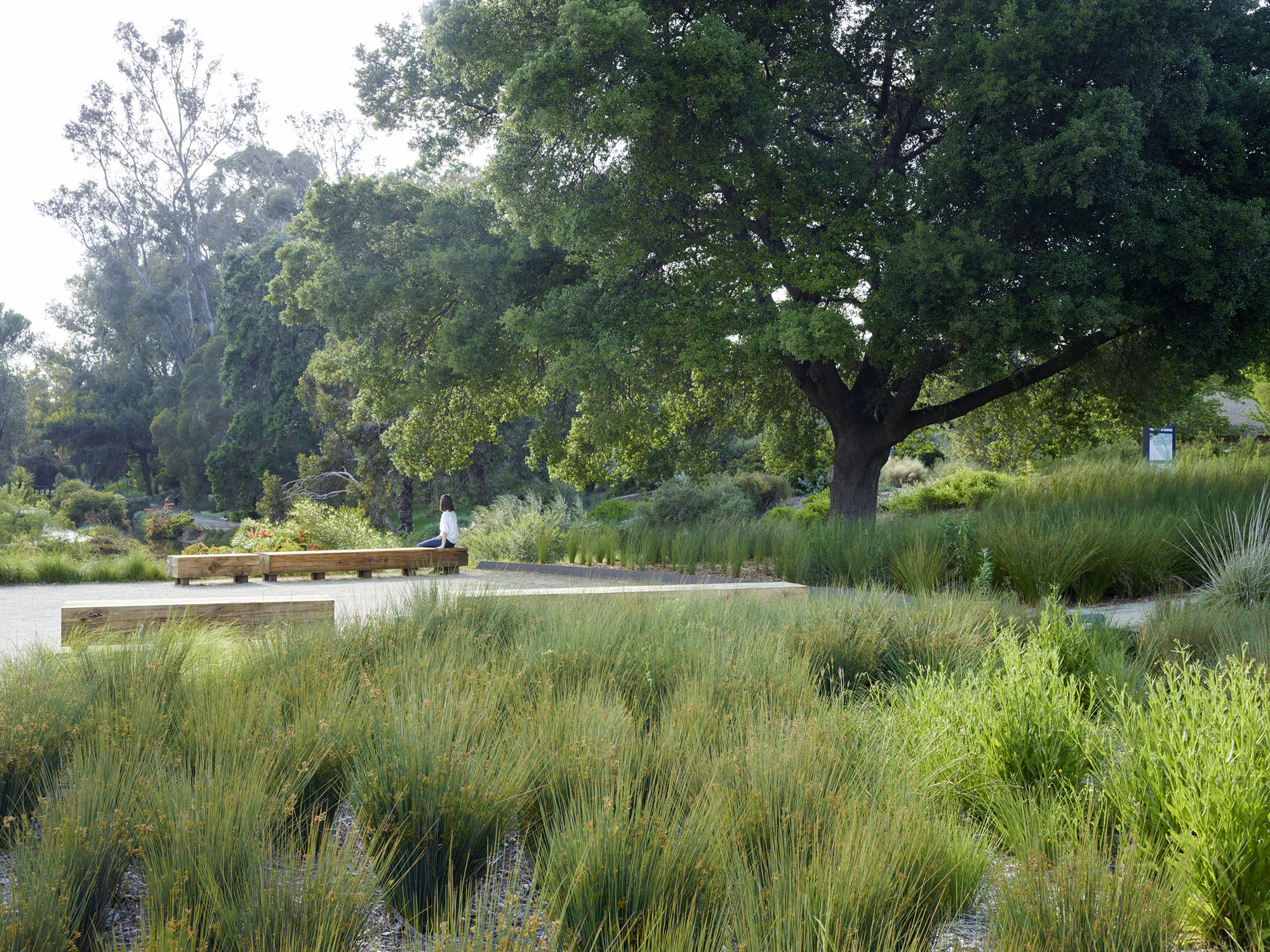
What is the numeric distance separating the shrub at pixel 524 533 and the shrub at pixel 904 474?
1271 centimetres

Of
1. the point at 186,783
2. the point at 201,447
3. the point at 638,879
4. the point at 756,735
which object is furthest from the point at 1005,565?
the point at 201,447

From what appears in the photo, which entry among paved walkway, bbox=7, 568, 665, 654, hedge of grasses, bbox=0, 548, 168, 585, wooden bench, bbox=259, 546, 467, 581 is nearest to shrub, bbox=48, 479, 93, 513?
hedge of grasses, bbox=0, 548, 168, 585

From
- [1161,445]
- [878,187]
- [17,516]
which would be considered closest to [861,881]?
[878,187]

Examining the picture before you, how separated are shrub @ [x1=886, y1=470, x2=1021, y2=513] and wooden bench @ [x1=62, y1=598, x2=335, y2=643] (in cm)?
1328

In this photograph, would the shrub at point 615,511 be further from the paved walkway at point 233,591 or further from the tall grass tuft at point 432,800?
the tall grass tuft at point 432,800

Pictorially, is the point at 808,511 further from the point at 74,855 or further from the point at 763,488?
the point at 74,855

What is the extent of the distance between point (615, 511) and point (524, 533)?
582 centimetres

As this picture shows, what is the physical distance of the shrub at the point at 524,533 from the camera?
1509cm

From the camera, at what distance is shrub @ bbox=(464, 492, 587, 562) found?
15086 millimetres

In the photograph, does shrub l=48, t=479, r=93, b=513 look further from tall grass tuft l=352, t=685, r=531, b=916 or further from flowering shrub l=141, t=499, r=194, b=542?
tall grass tuft l=352, t=685, r=531, b=916

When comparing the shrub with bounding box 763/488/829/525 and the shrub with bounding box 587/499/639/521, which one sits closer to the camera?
the shrub with bounding box 763/488/829/525

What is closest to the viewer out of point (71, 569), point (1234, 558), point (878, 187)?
point (1234, 558)

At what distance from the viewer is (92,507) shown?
34.3 m

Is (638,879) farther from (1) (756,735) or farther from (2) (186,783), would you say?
(2) (186,783)
